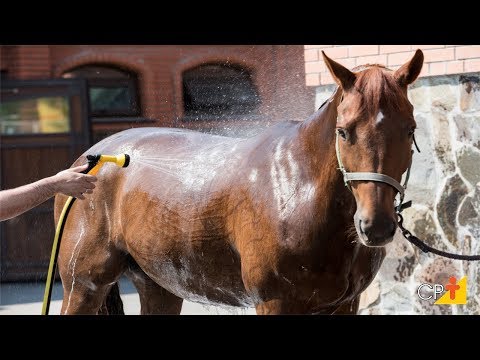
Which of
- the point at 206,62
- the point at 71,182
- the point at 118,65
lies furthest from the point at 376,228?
the point at 118,65

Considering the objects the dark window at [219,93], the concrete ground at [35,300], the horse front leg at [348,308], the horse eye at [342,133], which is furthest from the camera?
the concrete ground at [35,300]

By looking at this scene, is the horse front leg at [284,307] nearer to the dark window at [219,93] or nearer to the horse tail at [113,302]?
the horse tail at [113,302]

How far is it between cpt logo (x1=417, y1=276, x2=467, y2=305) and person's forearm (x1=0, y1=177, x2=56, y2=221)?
2.85 metres

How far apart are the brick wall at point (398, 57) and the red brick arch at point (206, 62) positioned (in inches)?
14.4

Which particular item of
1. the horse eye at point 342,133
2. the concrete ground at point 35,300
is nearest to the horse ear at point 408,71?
the horse eye at point 342,133

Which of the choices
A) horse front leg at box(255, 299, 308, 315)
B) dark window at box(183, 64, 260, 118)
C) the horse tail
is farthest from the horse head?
dark window at box(183, 64, 260, 118)

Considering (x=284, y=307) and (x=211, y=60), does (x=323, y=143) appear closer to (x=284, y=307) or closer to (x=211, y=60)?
(x=284, y=307)

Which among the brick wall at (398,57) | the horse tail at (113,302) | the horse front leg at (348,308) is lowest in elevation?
the horse tail at (113,302)

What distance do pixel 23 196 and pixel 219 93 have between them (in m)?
2.95

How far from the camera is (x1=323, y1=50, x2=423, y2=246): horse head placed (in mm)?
2719

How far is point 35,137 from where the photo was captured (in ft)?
27.4

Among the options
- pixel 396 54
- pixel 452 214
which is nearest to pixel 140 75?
pixel 396 54

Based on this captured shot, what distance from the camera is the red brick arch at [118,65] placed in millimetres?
6543

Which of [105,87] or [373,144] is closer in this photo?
[373,144]
